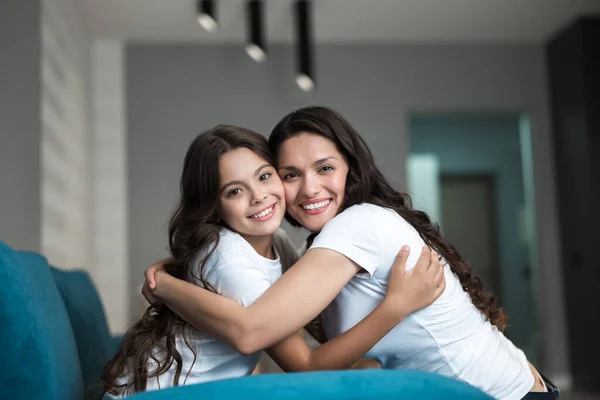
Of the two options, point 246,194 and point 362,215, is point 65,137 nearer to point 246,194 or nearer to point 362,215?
point 246,194

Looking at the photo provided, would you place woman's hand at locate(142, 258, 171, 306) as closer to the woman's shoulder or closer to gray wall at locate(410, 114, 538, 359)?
the woman's shoulder

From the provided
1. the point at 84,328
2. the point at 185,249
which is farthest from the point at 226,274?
the point at 84,328

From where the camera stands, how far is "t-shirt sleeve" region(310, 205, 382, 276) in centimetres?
147

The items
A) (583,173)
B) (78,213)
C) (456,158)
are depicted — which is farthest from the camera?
(456,158)

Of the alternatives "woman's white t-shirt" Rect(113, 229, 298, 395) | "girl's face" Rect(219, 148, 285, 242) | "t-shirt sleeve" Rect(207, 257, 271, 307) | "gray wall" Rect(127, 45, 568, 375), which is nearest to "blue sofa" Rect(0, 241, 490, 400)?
"woman's white t-shirt" Rect(113, 229, 298, 395)

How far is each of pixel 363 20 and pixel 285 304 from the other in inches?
165

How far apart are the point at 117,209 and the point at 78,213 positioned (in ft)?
1.91

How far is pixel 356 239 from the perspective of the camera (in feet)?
4.87

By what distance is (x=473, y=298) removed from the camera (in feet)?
5.58

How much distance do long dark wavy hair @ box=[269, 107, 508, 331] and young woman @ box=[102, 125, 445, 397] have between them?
11cm

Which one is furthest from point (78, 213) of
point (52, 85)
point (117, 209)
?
point (52, 85)

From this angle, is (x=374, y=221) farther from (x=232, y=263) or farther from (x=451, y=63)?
(x=451, y=63)

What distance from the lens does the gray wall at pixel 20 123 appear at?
3582mm

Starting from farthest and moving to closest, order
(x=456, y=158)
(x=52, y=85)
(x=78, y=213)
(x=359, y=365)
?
(x=456, y=158) < (x=78, y=213) < (x=52, y=85) < (x=359, y=365)
